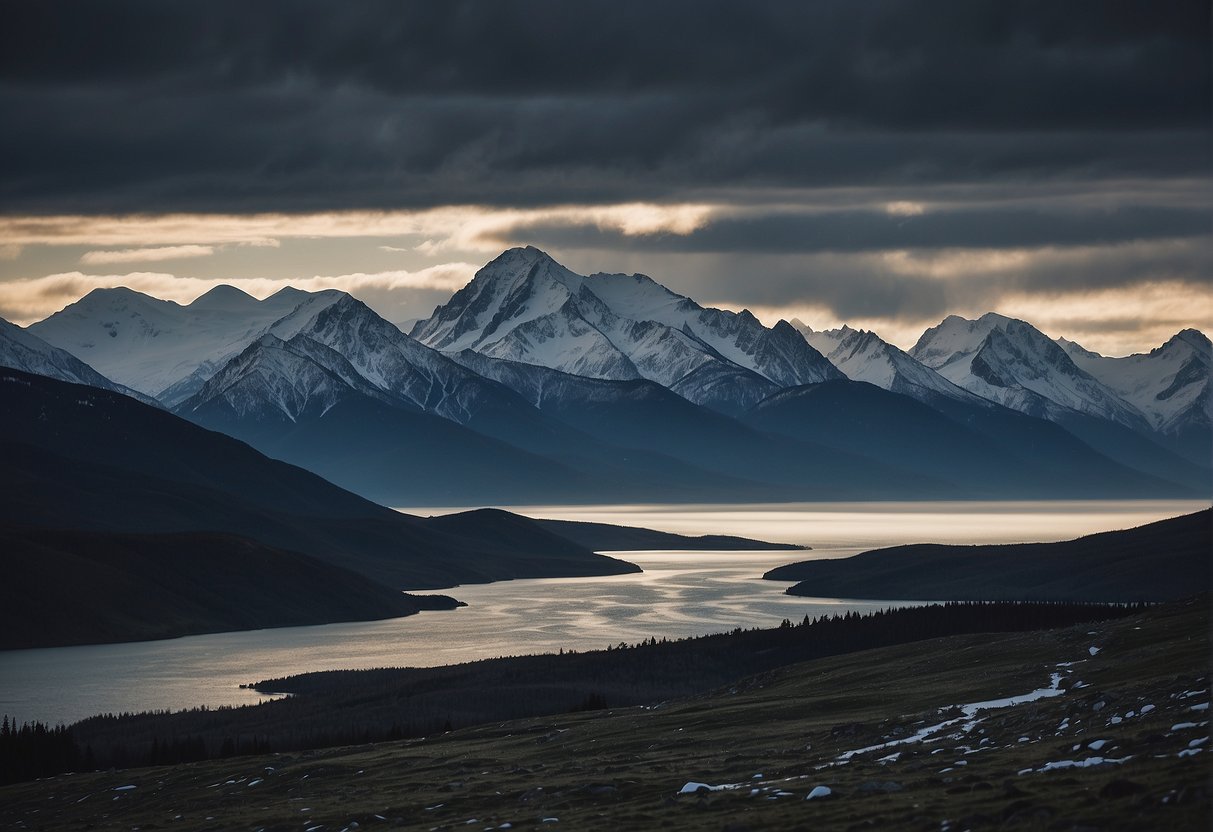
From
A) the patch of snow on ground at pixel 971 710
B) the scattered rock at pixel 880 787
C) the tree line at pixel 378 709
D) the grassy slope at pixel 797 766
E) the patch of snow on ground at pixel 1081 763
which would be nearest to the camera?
the grassy slope at pixel 797 766

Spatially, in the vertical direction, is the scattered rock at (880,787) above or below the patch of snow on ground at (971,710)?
below

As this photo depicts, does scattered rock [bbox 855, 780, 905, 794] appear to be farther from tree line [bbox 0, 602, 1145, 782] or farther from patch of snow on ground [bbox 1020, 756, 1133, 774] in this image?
tree line [bbox 0, 602, 1145, 782]

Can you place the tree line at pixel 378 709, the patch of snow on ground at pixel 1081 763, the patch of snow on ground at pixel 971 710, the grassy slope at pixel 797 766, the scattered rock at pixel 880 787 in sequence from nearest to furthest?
1. the grassy slope at pixel 797 766
2. the patch of snow on ground at pixel 1081 763
3. the scattered rock at pixel 880 787
4. the patch of snow on ground at pixel 971 710
5. the tree line at pixel 378 709

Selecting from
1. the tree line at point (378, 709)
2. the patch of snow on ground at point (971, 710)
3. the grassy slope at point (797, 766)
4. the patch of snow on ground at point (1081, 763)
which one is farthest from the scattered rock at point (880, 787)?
the tree line at point (378, 709)

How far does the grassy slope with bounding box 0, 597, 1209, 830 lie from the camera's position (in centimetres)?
4812

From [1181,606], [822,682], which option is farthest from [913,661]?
[1181,606]

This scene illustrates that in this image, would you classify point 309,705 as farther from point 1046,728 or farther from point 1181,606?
point 1046,728

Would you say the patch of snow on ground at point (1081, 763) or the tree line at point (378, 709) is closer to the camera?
the patch of snow on ground at point (1081, 763)

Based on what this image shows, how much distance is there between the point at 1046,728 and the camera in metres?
67.4

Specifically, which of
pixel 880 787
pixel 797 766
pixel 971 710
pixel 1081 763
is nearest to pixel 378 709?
pixel 971 710

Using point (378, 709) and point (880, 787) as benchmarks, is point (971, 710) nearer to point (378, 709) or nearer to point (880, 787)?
point (880, 787)

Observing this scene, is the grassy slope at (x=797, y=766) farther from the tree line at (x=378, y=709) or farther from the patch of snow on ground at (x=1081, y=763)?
the tree line at (x=378, y=709)

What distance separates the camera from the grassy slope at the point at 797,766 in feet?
158

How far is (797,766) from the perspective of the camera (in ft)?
227
